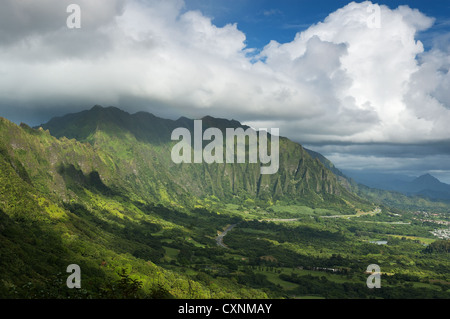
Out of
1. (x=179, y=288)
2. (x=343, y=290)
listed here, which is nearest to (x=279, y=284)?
(x=343, y=290)

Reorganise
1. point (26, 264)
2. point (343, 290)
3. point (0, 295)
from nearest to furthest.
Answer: point (0, 295)
point (26, 264)
point (343, 290)

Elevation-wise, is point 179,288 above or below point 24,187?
below

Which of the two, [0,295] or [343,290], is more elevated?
[0,295]
